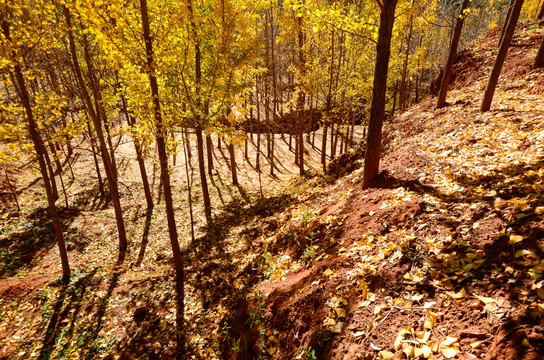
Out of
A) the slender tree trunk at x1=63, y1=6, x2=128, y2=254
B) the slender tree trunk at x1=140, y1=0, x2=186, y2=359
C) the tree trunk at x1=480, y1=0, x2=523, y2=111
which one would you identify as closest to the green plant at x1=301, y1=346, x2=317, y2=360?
the slender tree trunk at x1=140, y1=0, x2=186, y2=359

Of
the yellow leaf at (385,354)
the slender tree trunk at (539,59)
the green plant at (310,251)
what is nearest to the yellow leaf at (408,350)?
the yellow leaf at (385,354)

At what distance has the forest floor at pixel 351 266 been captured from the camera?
118 inches

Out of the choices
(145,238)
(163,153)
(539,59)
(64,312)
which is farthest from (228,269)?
(539,59)

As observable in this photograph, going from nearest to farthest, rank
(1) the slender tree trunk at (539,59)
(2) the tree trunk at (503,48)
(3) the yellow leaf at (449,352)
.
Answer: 1. (3) the yellow leaf at (449,352)
2. (2) the tree trunk at (503,48)
3. (1) the slender tree trunk at (539,59)

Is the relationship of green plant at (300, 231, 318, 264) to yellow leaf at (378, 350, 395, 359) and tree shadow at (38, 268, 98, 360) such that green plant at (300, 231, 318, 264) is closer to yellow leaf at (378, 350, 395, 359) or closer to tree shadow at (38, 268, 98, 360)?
yellow leaf at (378, 350, 395, 359)

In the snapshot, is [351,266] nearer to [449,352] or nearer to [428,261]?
[428,261]

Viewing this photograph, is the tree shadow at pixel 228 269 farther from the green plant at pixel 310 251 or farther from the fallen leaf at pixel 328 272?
the fallen leaf at pixel 328 272

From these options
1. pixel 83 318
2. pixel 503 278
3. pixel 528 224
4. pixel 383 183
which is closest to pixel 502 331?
pixel 503 278

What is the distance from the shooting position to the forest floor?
300 centimetres

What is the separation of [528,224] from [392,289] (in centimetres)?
198

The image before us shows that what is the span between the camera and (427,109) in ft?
35.6

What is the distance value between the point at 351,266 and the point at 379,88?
3902 millimetres

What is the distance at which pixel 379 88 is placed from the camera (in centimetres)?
555

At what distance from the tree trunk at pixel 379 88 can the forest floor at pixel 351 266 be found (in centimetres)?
51
